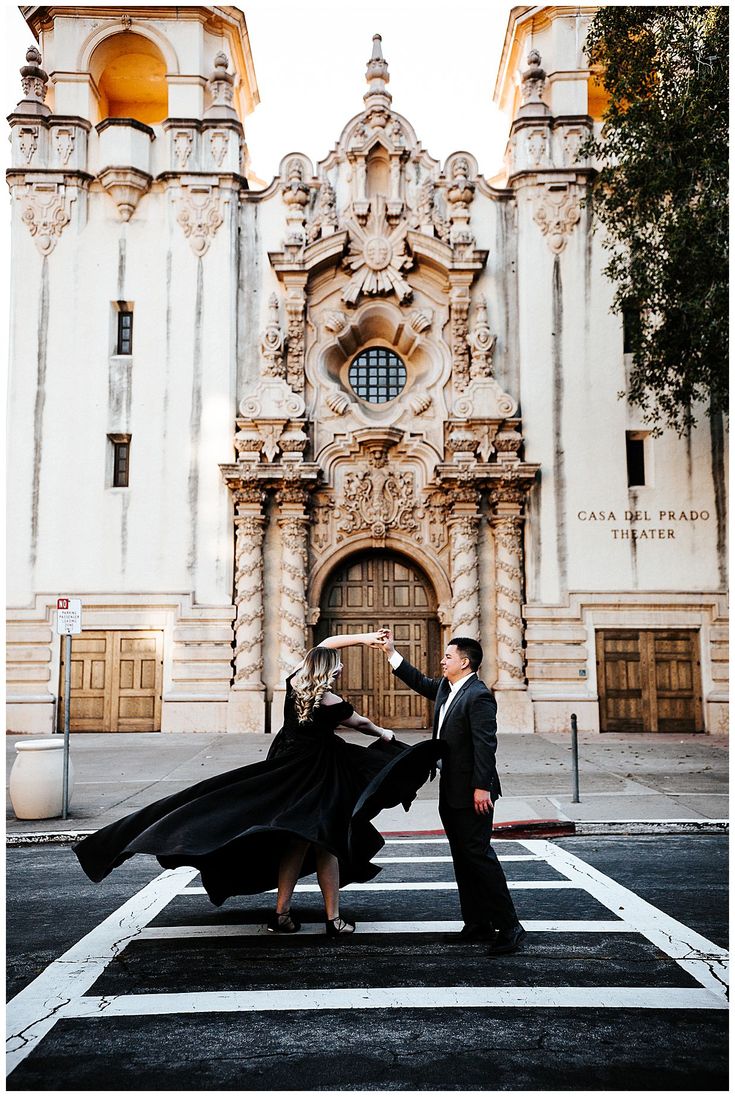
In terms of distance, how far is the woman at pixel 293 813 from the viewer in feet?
20.7

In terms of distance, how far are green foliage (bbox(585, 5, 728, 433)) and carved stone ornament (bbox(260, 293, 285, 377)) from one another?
761 centimetres

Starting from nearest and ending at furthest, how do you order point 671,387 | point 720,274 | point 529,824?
point 529,824
point 720,274
point 671,387

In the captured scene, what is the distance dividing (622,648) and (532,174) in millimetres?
11390

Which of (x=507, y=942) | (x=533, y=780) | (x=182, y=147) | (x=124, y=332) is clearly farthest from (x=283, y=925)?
(x=182, y=147)

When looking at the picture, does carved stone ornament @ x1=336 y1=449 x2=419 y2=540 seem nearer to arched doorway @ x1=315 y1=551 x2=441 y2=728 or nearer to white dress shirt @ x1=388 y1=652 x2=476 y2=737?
arched doorway @ x1=315 y1=551 x2=441 y2=728

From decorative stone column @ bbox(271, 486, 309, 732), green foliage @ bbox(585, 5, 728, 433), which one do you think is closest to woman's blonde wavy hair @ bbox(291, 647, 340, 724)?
green foliage @ bbox(585, 5, 728, 433)

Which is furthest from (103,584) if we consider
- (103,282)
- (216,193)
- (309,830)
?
(309,830)

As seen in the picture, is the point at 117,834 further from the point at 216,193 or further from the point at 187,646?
the point at 216,193

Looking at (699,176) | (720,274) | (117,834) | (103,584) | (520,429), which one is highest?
(699,176)

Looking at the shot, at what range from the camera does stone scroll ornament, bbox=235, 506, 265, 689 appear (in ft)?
68.5

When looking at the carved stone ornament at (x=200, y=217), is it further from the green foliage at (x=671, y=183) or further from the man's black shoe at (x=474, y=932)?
the man's black shoe at (x=474, y=932)

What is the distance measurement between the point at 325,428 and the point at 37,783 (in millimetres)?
12346

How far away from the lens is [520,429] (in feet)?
71.5

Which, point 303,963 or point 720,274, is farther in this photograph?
point 720,274
